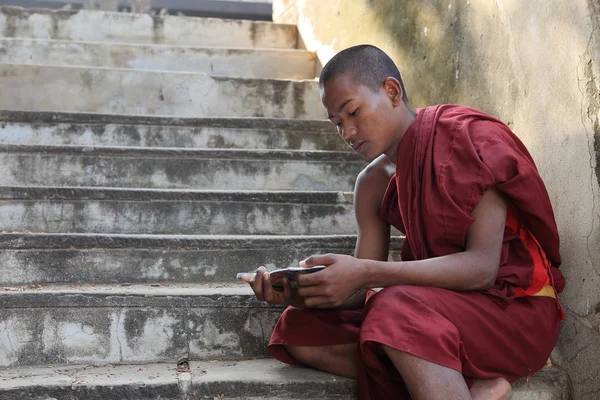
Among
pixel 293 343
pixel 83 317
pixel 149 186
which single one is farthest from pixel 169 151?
pixel 293 343

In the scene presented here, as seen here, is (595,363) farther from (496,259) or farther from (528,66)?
(528,66)

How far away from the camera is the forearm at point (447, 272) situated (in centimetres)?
198

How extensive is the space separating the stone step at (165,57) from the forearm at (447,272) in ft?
12.0

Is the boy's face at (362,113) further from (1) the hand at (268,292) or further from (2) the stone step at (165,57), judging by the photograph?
(2) the stone step at (165,57)

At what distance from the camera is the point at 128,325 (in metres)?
2.35

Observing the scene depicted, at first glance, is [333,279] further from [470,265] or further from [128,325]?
[128,325]

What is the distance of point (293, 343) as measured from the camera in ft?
7.30

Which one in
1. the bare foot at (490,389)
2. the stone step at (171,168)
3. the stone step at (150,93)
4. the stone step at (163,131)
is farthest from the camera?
the stone step at (150,93)

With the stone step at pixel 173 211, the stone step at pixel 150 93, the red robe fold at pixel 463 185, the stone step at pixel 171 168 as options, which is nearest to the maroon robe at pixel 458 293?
the red robe fold at pixel 463 185

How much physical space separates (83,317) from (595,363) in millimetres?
1609

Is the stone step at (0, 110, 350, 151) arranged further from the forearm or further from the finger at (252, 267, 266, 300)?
the forearm

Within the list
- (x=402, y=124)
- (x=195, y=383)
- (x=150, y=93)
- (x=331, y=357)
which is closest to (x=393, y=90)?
(x=402, y=124)

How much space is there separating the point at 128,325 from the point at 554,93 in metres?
1.62

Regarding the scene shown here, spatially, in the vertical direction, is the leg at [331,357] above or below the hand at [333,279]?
below
